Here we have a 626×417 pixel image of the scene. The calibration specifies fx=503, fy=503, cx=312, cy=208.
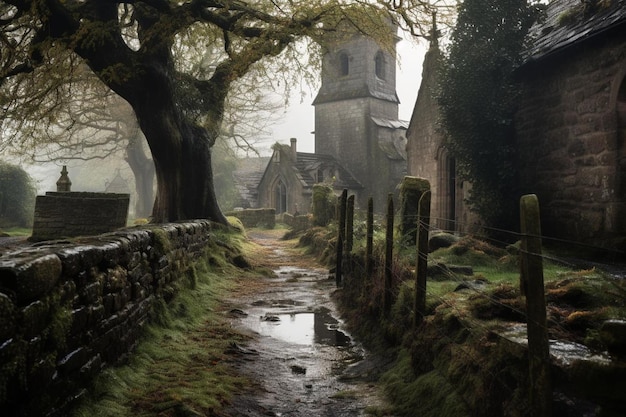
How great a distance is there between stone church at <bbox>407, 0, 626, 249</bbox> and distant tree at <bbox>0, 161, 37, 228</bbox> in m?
22.7

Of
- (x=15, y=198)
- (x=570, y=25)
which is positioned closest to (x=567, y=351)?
(x=570, y=25)

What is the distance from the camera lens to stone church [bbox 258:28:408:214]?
36.4m

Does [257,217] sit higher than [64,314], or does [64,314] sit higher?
[64,314]

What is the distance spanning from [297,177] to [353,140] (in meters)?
5.57

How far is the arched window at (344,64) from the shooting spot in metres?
38.7

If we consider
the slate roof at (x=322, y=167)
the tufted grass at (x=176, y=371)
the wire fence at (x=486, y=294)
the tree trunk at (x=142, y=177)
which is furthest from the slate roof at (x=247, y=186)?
the tufted grass at (x=176, y=371)

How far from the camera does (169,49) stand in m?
12.7

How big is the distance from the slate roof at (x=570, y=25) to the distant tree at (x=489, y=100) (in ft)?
1.47

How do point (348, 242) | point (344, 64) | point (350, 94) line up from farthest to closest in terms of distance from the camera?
1. point (344, 64)
2. point (350, 94)
3. point (348, 242)

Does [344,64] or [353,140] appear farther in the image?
[344,64]

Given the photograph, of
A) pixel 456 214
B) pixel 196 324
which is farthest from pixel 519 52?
pixel 196 324

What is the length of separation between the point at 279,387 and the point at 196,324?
7.70 feet

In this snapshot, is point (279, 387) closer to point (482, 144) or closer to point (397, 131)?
point (482, 144)

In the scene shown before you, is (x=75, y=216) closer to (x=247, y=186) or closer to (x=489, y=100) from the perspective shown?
(x=489, y=100)
